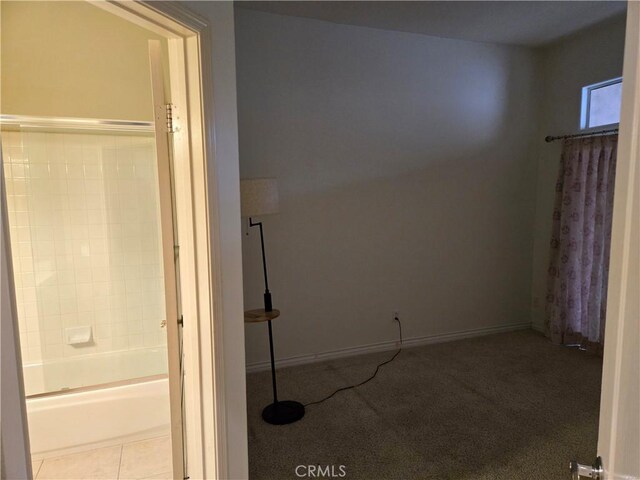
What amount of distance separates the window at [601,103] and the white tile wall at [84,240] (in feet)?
11.9

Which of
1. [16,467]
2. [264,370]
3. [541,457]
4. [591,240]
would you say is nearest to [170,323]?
[16,467]

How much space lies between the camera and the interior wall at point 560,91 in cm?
326

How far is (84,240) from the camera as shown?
271cm

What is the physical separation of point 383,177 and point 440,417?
1938 millimetres

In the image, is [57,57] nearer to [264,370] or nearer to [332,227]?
[332,227]

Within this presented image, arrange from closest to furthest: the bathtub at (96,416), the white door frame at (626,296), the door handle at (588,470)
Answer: the white door frame at (626,296)
the door handle at (588,470)
the bathtub at (96,416)

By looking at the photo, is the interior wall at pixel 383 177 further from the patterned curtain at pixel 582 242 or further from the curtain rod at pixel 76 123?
the curtain rod at pixel 76 123

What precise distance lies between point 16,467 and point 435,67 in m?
3.76

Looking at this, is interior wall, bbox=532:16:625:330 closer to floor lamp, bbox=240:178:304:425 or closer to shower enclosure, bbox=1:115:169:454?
floor lamp, bbox=240:178:304:425

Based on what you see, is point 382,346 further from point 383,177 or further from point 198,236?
point 198,236

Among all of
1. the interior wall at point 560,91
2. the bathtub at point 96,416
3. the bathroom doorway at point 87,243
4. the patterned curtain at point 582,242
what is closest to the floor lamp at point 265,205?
the bathroom doorway at point 87,243

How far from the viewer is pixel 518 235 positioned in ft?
13.2

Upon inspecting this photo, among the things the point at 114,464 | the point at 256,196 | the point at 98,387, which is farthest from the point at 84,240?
the point at 114,464

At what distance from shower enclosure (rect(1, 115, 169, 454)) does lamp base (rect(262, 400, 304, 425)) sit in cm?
62
